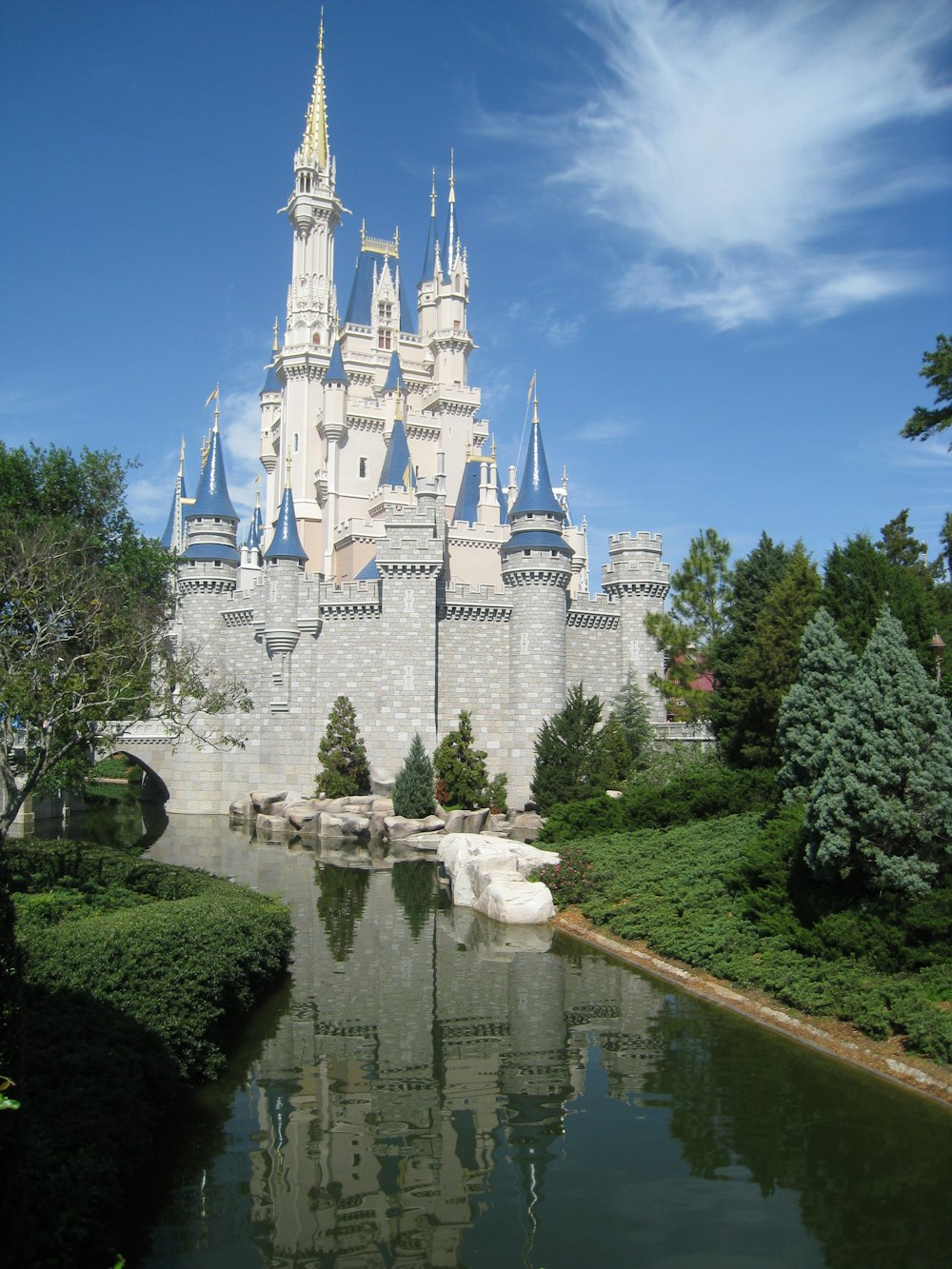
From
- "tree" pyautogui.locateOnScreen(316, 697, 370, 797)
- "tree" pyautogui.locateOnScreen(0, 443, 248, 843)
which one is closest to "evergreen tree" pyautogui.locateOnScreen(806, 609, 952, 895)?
"tree" pyautogui.locateOnScreen(0, 443, 248, 843)

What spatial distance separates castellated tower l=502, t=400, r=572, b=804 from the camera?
31047 millimetres

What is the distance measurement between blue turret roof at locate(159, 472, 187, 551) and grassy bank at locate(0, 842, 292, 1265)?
34.6m

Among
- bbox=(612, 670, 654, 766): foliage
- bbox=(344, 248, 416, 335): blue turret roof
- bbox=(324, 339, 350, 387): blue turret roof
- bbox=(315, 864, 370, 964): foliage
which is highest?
bbox=(344, 248, 416, 335): blue turret roof

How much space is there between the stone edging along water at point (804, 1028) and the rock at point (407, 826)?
12.3 meters

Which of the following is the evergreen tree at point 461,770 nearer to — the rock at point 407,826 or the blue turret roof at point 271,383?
the rock at point 407,826

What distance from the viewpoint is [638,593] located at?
3331 cm

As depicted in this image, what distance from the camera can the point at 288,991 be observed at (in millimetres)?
12422

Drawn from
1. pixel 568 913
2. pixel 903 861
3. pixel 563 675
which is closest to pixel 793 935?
pixel 903 861

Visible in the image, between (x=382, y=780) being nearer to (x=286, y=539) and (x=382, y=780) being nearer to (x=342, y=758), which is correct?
(x=342, y=758)

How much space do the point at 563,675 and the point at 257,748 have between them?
993 centimetres

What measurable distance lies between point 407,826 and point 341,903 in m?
8.71

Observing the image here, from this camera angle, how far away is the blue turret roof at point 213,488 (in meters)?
34.5

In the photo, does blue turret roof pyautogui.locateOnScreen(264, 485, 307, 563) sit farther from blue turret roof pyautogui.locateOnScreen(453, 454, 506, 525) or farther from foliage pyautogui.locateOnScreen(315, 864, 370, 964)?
foliage pyautogui.locateOnScreen(315, 864, 370, 964)

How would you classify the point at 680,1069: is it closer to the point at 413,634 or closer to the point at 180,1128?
the point at 180,1128
